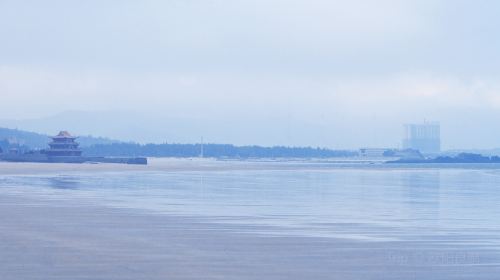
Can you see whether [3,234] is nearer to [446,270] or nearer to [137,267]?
[137,267]

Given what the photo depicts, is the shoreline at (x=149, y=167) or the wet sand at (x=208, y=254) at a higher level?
the shoreline at (x=149, y=167)

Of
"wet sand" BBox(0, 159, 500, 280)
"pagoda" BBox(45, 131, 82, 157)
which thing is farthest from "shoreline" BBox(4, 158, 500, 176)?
"wet sand" BBox(0, 159, 500, 280)

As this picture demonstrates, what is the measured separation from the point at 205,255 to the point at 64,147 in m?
110

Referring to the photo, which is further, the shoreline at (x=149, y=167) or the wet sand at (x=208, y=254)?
the shoreline at (x=149, y=167)

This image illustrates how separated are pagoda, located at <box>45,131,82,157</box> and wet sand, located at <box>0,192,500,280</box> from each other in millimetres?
101213

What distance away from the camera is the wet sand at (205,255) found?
45.5 feet

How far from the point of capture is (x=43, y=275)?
13.4 meters

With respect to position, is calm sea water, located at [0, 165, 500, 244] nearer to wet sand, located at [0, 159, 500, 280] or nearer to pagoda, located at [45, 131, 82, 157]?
wet sand, located at [0, 159, 500, 280]

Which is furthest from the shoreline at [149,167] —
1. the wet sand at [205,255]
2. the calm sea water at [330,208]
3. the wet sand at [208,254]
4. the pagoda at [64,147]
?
the wet sand at [205,255]

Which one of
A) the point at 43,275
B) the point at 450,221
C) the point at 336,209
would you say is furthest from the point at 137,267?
the point at 336,209

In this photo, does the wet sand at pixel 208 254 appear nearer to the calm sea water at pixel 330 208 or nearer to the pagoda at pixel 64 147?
the calm sea water at pixel 330 208

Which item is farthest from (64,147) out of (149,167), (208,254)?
(208,254)

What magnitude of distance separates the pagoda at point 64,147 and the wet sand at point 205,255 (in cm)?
10121

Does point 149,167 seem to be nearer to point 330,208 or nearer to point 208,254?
point 330,208
